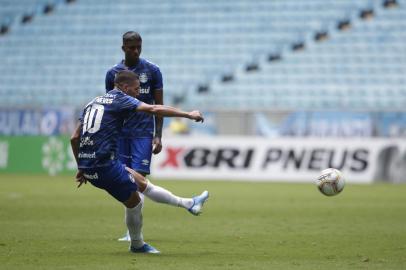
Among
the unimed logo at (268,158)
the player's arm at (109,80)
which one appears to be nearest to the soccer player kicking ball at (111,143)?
the player's arm at (109,80)

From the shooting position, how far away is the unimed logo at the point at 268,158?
23.6 m

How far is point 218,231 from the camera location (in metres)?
11.3

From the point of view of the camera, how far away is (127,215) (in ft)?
28.4

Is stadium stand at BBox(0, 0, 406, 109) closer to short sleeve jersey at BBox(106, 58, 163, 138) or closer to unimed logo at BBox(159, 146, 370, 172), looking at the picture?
unimed logo at BBox(159, 146, 370, 172)

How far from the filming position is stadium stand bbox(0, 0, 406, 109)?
1129 inches

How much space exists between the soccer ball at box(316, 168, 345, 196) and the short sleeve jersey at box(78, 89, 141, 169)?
10.3 ft

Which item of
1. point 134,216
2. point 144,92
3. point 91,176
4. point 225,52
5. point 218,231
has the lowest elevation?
point 218,231

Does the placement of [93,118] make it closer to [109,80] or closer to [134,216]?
[134,216]

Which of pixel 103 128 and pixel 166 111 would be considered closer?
pixel 166 111

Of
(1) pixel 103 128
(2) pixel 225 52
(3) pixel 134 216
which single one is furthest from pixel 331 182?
(2) pixel 225 52

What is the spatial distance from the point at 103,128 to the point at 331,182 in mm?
3357

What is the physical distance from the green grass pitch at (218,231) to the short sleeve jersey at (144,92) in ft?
4.00

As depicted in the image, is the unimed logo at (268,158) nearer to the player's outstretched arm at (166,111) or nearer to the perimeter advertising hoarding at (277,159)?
the perimeter advertising hoarding at (277,159)

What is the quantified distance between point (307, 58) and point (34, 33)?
427 inches
